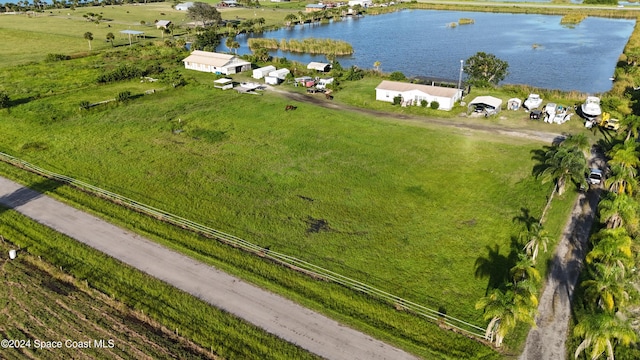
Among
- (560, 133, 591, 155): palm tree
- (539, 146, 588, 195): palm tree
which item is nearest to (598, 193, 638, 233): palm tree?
(539, 146, 588, 195): palm tree

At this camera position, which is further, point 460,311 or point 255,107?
point 255,107

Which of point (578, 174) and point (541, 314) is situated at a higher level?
point (578, 174)

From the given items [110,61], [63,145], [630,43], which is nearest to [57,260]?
[63,145]

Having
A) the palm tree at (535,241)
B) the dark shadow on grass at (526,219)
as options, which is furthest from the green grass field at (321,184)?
the palm tree at (535,241)

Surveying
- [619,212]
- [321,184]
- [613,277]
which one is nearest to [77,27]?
[321,184]

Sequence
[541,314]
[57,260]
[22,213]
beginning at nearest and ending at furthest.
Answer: [541,314] < [57,260] < [22,213]

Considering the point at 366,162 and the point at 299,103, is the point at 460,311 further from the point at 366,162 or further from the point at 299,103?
the point at 299,103

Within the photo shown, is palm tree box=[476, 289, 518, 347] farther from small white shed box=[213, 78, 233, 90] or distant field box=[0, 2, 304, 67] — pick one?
distant field box=[0, 2, 304, 67]
